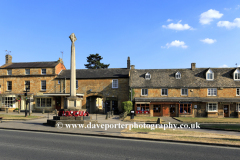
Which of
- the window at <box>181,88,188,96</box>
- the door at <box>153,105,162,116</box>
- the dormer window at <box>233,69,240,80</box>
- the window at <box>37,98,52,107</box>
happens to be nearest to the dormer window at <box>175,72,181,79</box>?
the window at <box>181,88,188,96</box>

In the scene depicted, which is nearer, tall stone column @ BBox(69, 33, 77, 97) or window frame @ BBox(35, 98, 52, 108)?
tall stone column @ BBox(69, 33, 77, 97)

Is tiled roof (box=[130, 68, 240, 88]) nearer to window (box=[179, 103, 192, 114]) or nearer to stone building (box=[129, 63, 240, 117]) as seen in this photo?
stone building (box=[129, 63, 240, 117])

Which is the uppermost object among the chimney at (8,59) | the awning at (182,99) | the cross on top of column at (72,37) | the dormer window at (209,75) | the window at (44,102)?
the chimney at (8,59)

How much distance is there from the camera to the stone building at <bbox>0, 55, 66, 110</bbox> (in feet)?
117

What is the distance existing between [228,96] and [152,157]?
98.2 ft

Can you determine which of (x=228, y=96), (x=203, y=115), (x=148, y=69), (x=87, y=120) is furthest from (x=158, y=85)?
(x=87, y=120)

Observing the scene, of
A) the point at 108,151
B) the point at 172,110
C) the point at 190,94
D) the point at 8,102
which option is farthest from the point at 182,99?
the point at 8,102

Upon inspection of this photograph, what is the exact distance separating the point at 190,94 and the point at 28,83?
29.0 m

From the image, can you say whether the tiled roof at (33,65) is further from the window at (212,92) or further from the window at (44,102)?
the window at (212,92)

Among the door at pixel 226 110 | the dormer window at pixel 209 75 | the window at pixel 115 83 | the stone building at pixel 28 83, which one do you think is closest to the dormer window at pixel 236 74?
the dormer window at pixel 209 75

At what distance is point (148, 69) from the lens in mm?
37344

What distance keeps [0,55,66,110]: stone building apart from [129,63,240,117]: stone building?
14.9 meters

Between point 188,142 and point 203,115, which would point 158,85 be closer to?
point 203,115

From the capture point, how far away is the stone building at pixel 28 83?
35.8m
